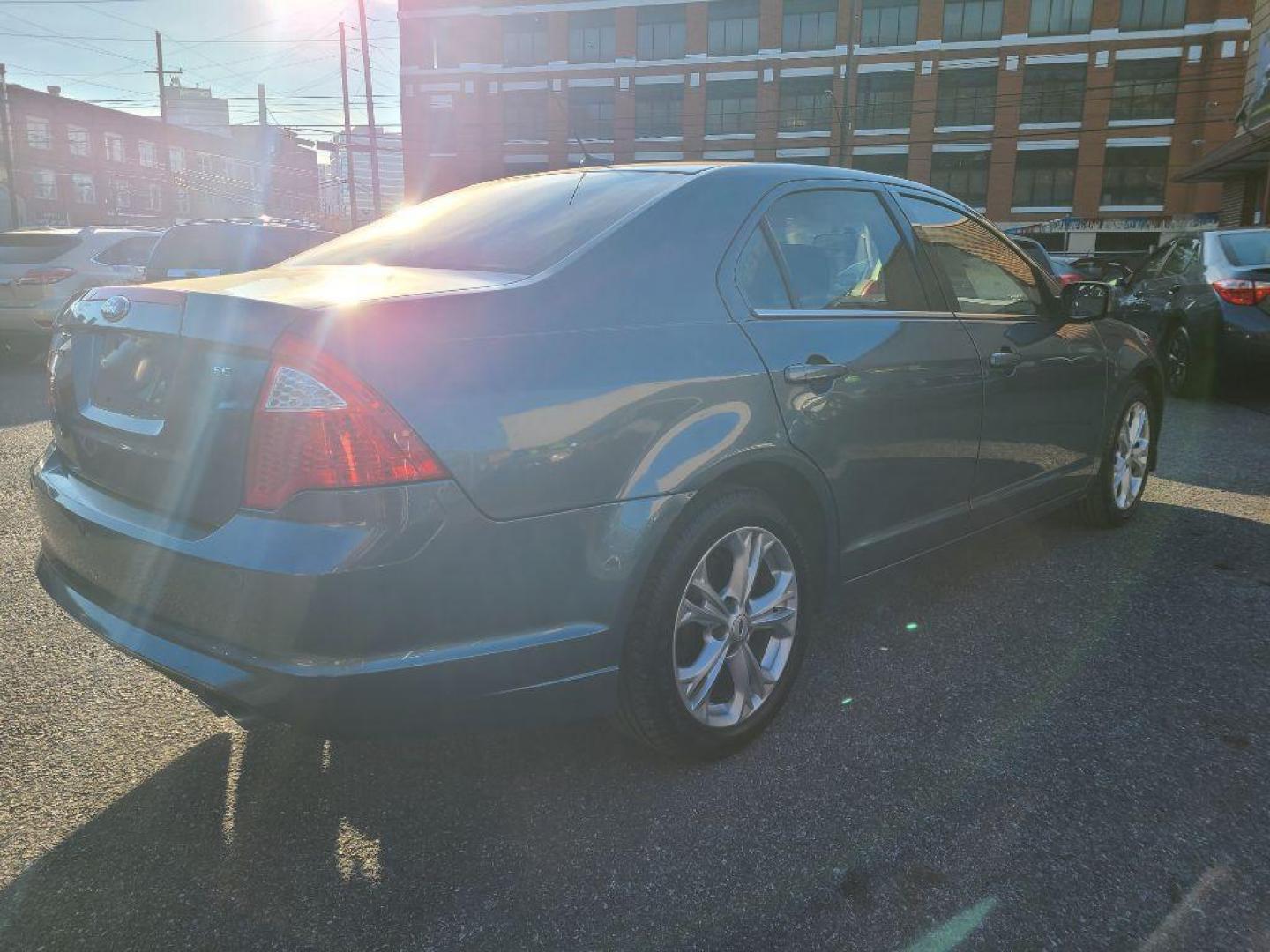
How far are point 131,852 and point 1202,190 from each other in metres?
50.5

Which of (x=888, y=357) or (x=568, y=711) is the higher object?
(x=888, y=357)

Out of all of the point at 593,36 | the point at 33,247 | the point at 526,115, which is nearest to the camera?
the point at 33,247

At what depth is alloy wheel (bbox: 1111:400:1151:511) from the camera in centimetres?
456

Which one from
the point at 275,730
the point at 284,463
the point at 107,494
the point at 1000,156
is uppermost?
the point at 1000,156

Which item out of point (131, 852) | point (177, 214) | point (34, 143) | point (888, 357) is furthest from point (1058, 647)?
point (177, 214)

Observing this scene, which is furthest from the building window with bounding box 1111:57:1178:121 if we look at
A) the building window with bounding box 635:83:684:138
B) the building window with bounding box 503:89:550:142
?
the building window with bounding box 503:89:550:142

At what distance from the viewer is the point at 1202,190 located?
139ft

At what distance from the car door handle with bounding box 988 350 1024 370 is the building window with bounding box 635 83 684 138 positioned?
48524 mm

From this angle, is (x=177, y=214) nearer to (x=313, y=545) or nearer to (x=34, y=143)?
(x=34, y=143)

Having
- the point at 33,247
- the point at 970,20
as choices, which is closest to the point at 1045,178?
the point at 970,20

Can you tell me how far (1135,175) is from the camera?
43781mm

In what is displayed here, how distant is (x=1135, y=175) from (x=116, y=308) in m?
50.3

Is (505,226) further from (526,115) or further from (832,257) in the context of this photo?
(526,115)

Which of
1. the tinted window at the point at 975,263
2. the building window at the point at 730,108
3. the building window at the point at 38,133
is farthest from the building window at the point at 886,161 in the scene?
the building window at the point at 38,133
